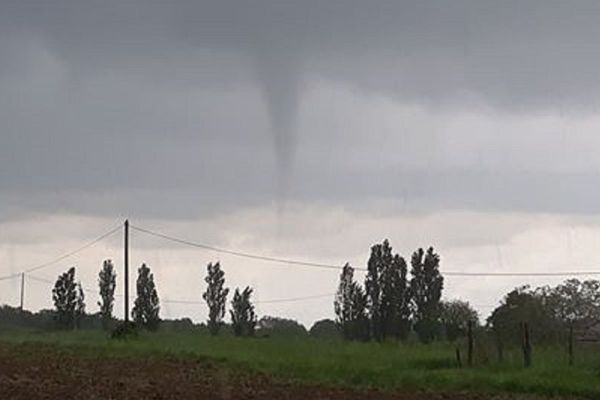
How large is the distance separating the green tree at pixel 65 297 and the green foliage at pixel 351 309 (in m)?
26.0

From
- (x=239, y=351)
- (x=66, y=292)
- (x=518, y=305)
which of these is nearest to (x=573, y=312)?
(x=518, y=305)

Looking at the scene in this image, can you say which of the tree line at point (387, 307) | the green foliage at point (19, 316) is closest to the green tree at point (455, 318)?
the tree line at point (387, 307)

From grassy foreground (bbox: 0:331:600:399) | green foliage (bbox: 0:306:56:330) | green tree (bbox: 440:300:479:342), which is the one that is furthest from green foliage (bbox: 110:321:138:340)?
green foliage (bbox: 0:306:56:330)

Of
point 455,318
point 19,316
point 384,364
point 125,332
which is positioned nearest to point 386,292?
point 455,318

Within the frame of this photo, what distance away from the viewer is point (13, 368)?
3691cm

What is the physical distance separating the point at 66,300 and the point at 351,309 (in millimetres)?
28754

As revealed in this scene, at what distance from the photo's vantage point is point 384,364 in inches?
1656

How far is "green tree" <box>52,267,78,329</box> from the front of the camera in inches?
3981

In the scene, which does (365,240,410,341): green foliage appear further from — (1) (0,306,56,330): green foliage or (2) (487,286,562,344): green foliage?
(1) (0,306,56,330): green foliage

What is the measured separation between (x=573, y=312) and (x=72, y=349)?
1708 inches

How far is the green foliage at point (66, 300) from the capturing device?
101 meters

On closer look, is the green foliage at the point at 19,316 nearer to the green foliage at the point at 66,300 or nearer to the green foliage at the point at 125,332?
→ the green foliage at the point at 66,300

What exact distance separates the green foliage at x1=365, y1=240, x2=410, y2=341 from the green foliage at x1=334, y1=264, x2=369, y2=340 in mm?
757

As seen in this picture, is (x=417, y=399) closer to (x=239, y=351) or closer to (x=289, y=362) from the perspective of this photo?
(x=289, y=362)
